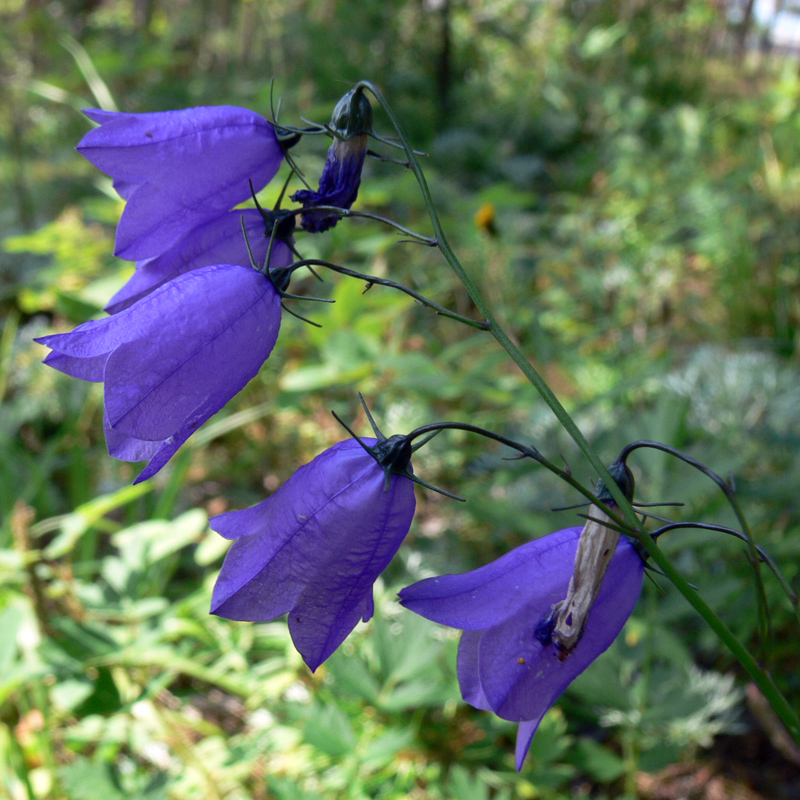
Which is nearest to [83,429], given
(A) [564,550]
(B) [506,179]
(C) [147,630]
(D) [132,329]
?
(C) [147,630]

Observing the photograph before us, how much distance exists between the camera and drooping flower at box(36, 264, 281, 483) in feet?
1.78

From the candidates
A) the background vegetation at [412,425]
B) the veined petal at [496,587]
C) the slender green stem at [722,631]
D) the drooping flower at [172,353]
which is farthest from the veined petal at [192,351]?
the background vegetation at [412,425]

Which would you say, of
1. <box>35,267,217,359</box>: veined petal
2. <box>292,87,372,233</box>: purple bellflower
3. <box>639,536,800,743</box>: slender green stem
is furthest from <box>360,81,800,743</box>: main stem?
<box>35,267,217,359</box>: veined petal

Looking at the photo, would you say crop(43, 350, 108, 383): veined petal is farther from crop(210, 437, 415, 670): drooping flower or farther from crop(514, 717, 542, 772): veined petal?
crop(514, 717, 542, 772): veined petal

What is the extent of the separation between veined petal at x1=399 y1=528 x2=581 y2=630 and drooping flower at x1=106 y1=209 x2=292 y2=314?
35 centimetres

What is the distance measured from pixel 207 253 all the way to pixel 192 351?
156mm

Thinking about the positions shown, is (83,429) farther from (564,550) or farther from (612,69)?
(612,69)

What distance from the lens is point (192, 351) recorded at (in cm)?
57

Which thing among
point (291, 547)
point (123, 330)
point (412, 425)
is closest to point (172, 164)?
point (123, 330)

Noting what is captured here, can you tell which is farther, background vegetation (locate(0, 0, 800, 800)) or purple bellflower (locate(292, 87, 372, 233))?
background vegetation (locate(0, 0, 800, 800))

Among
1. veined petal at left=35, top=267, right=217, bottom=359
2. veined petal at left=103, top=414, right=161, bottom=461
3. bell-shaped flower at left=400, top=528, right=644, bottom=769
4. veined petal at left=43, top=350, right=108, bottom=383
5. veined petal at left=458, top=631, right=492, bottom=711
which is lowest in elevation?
veined petal at left=458, top=631, right=492, bottom=711

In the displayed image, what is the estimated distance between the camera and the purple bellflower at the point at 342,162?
652mm

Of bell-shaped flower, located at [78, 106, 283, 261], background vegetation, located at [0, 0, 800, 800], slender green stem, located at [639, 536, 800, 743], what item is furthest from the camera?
background vegetation, located at [0, 0, 800, 800]

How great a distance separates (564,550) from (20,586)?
4.44 feet
